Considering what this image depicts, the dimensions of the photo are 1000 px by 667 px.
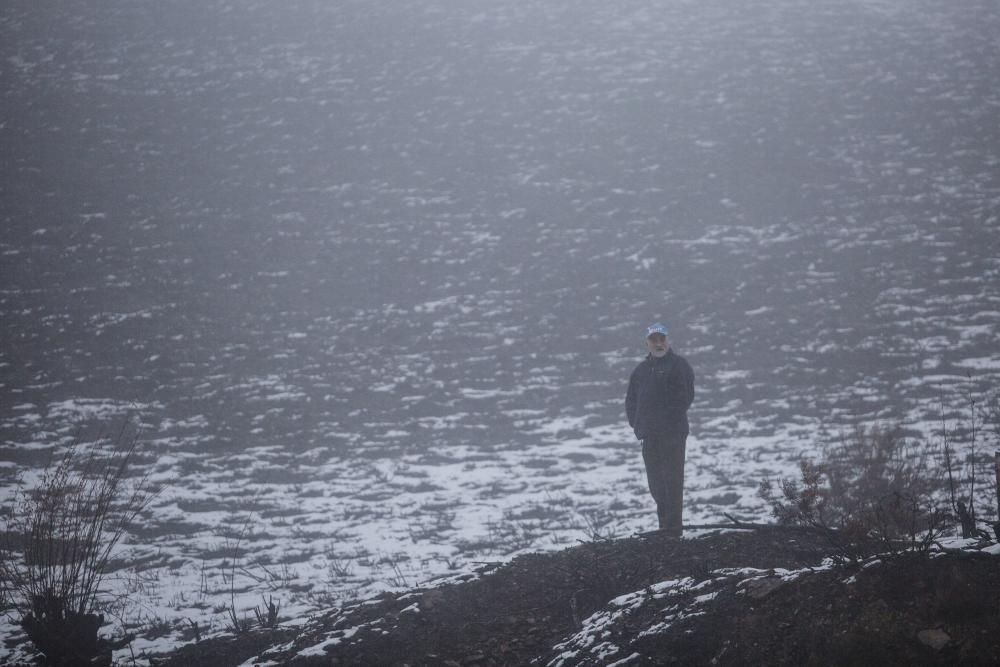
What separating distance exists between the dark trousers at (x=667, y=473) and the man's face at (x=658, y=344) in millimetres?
676

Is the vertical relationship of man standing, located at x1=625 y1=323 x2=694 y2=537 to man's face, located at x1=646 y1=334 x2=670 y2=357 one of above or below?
below

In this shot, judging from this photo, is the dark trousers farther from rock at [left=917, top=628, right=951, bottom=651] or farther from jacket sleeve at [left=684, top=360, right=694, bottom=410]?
rock at [left=917, top=628, right=951, bottom=651]

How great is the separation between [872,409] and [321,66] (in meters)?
17.9

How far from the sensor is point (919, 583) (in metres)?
3.10

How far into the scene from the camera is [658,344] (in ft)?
18.3

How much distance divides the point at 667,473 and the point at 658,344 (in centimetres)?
105

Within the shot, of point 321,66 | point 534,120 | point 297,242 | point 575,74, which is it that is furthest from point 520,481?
point 321,66

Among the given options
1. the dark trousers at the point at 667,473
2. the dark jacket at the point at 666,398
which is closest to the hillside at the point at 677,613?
the dark trousers at the point at 667,473

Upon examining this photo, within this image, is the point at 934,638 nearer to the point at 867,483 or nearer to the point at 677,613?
the point at 677,613

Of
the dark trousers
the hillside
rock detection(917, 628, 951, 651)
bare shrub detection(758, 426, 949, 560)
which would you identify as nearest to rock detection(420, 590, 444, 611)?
the hillside

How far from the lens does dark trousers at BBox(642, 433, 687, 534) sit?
5535 mm

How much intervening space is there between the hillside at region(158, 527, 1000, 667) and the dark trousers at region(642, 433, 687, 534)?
0.49m

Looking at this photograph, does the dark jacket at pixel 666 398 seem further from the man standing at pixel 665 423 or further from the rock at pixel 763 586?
the rock at pixel 763 586

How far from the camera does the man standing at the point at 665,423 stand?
5.55m
